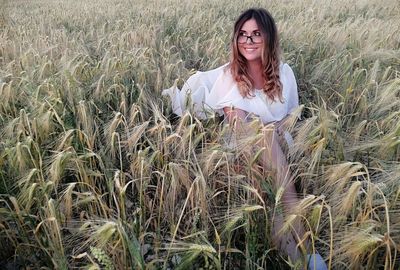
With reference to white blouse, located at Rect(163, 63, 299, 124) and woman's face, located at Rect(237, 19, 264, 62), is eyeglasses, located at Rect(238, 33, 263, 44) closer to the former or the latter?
woman's face, located at Rect(237, 19, 264, 62)

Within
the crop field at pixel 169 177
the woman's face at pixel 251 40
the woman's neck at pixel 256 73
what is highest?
the woman's face at pixel 251 40

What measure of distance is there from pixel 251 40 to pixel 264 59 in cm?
14

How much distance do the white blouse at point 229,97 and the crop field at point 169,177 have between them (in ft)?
0.44

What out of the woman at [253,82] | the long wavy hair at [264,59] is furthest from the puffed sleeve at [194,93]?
the long wavy hair at [264,59]

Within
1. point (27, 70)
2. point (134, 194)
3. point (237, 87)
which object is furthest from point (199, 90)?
point (27, 70)

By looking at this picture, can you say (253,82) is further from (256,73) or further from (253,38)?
(253,38)

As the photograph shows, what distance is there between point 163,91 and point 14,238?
1276mm

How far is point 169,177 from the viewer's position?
1.53m

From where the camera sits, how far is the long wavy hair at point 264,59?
2285 millimetres

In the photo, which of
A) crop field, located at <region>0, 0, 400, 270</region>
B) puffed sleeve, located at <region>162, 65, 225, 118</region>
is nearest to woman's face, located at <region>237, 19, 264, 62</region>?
puffed sleeve, located at <region>162, 65, 225, 118</region>

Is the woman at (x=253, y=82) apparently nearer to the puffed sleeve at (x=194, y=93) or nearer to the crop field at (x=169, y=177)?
the puffed sleeve at (x=194, y=93)

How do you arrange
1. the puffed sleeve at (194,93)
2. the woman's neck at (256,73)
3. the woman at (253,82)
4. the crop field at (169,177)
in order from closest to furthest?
the crop field at (169,177) → the puffed sleeve at (194,93) → the woman at (253,82) → the woman's neck at (256,73)

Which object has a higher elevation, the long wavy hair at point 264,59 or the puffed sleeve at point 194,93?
the long wavy hair at point 264,59

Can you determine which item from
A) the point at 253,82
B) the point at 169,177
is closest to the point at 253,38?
the point at 253,82
